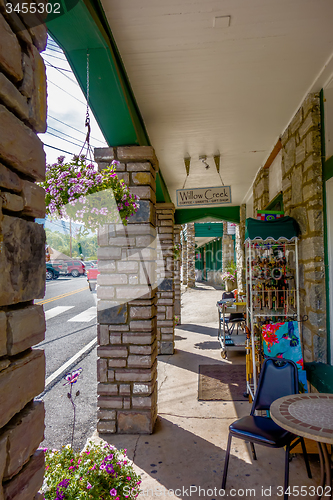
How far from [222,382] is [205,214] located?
502 centimetres

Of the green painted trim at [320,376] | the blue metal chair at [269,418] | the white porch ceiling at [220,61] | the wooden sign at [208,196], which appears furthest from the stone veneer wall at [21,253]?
the wooden sign at [208,196]

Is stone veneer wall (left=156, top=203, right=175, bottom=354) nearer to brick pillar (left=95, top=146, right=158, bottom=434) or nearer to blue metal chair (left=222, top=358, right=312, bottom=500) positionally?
brick pillar (left=95, top=146, right=158, bottom=434)

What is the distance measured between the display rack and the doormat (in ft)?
1.02

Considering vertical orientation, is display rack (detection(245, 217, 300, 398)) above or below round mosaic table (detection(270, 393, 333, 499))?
above

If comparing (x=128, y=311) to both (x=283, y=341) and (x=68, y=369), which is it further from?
(x=68, y=369)

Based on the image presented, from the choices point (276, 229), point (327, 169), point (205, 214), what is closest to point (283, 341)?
point (276, 229)

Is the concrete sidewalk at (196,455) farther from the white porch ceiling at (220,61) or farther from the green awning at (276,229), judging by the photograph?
the white porch ceiling at (220,61)

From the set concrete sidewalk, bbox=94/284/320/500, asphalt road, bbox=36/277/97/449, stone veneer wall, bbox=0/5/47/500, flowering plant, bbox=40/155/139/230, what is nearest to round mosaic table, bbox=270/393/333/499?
concrete sidewalk, bbox=94/284/320/500

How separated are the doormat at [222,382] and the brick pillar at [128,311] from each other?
120cm

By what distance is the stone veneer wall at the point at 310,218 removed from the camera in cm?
313

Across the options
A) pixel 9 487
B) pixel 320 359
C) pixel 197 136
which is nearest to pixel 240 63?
pixel 197 136

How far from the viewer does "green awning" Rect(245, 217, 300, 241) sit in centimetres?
348

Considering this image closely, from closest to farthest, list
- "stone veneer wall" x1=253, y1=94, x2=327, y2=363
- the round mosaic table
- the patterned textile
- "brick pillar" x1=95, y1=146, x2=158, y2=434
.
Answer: the round mosaic table → "stone veneer wall" x1=253, y1=94, x2=327, y2=363 → "brick pillar" x1=95, y1=146, x2=158, y2=434 → the patterned textile

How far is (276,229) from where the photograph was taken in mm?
3480
